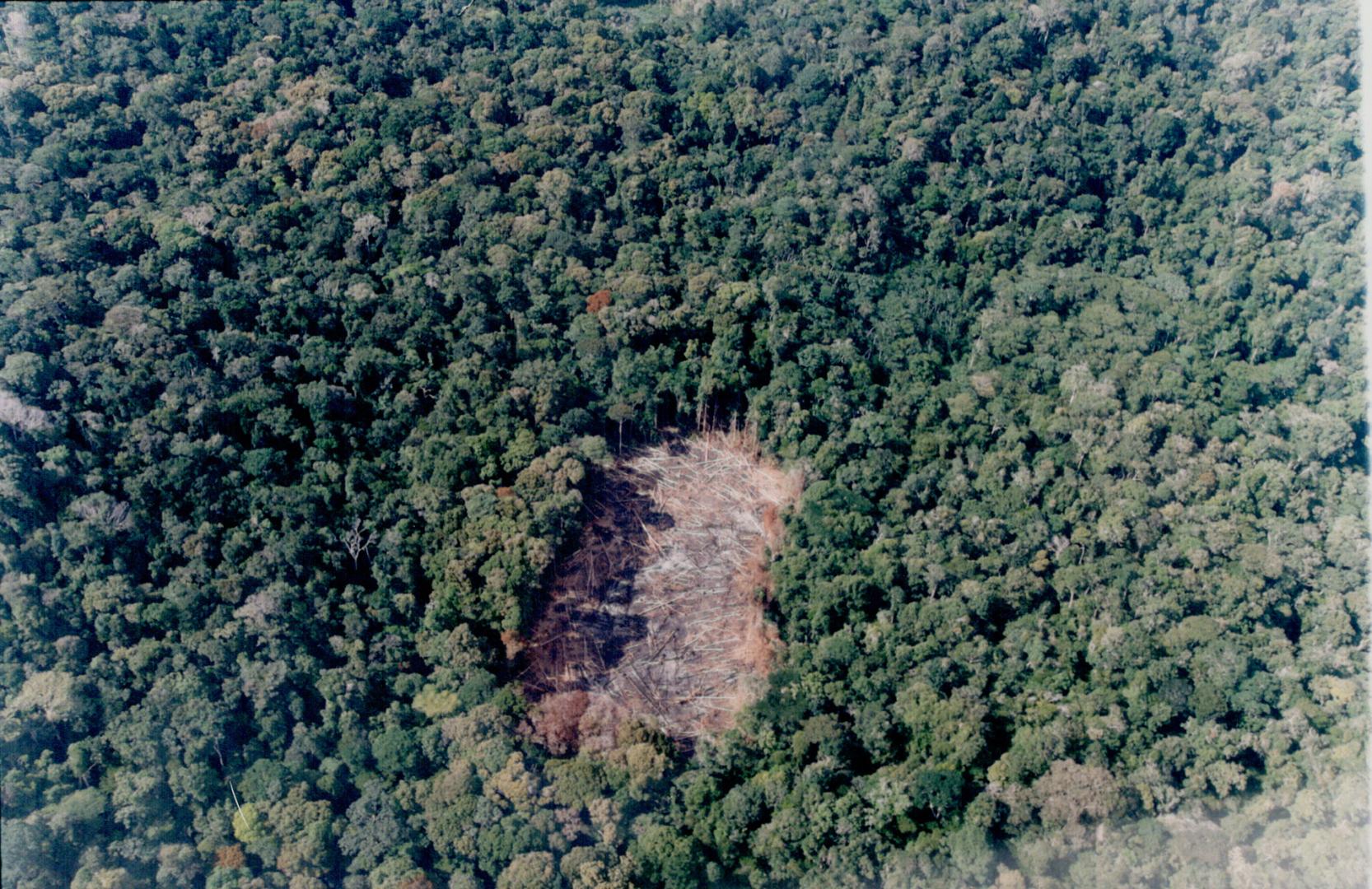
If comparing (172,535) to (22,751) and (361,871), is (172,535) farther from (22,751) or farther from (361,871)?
(361,871)

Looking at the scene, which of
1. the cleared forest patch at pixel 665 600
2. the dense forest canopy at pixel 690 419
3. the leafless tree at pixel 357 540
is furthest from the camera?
the leafless tree at pixel 357 540

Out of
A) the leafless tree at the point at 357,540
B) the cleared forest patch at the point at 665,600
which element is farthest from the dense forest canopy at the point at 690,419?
the cleared forest patch at the point at 665,600

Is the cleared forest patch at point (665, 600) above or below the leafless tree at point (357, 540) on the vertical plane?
below

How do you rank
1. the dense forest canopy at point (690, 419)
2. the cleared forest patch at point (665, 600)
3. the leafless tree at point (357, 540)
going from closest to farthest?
the dense forest canopy at point (690, 419)
the cleared forest patch at point (665, 600)
the leafless tree at point (357, 540)

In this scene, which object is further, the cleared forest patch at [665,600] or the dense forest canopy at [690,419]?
the cleared forest patch at [665,600]

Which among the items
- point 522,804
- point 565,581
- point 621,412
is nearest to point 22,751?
point 522,804

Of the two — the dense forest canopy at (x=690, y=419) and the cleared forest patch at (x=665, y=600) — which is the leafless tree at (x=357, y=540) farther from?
the cleared forest patch at (x=665, y=600)

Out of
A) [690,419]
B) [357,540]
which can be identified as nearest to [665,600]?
[690,419]
